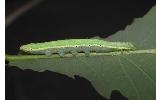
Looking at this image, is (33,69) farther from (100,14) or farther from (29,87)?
(100,14)

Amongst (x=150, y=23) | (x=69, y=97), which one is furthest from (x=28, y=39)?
(x=150, y=23)

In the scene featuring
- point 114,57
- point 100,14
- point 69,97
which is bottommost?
point 69,97
